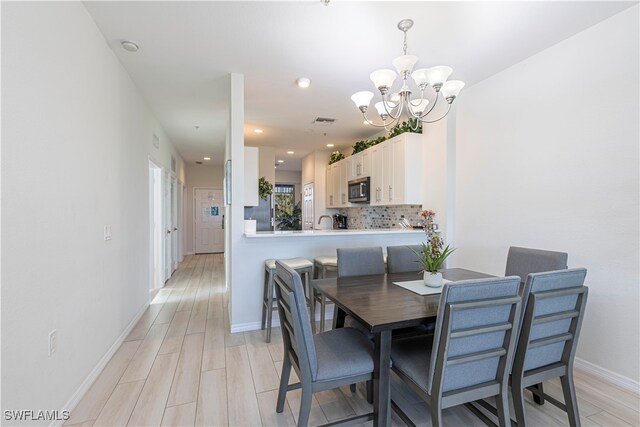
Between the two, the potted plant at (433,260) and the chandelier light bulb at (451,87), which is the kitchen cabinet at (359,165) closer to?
the chandelier light bulb at (451,87)

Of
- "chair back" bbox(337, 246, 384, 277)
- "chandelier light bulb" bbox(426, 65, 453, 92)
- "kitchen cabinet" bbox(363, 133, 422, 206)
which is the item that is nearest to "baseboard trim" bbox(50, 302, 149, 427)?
"chair back" bbox(337, 246, 384, 277)

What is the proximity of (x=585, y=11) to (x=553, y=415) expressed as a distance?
2.78 m

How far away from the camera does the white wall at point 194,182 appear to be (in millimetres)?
8852

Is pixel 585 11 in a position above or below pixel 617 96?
above

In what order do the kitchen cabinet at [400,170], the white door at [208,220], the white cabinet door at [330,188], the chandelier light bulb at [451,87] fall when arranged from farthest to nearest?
the white door at [208,220]
the white cabinet door at [330,188]
the kitchen cabinet at [400,170]
the chandelier light bulb at [451,87]

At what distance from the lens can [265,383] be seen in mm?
2205

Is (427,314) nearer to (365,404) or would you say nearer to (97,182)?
(365,404)

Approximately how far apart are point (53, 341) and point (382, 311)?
186cm

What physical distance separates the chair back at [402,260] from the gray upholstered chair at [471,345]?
120 centimetres

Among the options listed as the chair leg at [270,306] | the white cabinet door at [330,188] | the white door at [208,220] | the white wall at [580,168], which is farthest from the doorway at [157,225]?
the white wall at [580,168]

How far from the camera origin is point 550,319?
1.57 m

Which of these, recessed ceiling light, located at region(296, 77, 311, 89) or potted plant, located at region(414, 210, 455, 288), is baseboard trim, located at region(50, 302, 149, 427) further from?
recessed ceiling light, located at region(296, 77, 311, 89)

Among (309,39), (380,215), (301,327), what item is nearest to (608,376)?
(301,327)

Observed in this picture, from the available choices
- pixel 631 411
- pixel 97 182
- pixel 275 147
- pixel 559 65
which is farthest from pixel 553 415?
pixel 275 147
